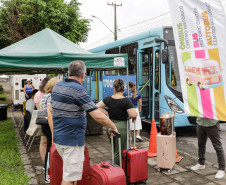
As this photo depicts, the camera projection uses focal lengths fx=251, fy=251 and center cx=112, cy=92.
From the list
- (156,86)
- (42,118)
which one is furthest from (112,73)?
(42,118)

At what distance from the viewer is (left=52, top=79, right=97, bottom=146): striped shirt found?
2932 millimetres

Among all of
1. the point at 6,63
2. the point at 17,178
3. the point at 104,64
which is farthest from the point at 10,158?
the point at 104,64

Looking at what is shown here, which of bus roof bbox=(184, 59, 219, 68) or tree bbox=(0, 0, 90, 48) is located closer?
bus roof bbox=(184, 59, 219, 68)

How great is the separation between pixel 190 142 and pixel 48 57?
15.3 feet

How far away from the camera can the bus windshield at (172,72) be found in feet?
25.4

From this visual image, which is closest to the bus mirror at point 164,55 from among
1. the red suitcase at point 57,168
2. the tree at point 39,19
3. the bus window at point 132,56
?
the bus window at point 132,56

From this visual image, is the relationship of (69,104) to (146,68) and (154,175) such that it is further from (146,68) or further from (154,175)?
(146,68)

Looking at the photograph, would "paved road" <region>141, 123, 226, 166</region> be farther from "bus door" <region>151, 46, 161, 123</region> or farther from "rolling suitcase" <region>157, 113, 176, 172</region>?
"rolling suitcase" <region>157, 113, 176, 172</region>

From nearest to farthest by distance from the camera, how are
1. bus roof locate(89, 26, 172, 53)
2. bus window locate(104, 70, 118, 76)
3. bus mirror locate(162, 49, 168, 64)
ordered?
bus mirror locate(162, 49, 168, 64)
bus roof locate(89, 26, 172, 53)
bus window locate(104, 70, 118, 76)

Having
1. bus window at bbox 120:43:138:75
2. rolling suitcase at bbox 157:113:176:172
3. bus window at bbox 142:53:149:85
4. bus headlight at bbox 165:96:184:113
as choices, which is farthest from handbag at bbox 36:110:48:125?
bus window at bbox 120:43:138:75

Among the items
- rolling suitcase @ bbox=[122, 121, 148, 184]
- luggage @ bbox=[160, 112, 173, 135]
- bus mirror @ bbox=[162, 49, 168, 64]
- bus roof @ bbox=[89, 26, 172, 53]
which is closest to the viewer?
rolling suitcase @ bbox=[122, 121, 148, 184]

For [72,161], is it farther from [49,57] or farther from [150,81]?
[150,81]

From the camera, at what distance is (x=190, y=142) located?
290 inches

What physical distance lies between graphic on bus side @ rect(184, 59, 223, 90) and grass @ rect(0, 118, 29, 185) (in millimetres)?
3275
